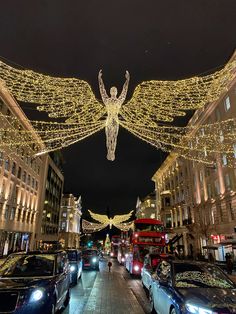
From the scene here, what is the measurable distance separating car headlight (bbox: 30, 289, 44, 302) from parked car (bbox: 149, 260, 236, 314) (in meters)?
3.25

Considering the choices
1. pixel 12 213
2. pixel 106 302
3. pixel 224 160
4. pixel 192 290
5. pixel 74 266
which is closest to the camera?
pixel 192 290

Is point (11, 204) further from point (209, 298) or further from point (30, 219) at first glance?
point (209, 298)

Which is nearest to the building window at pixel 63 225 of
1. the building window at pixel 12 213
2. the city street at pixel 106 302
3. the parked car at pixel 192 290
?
the building window at pixel 12 213

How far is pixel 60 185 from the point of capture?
8006 centimetres

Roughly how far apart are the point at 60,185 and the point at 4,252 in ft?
141

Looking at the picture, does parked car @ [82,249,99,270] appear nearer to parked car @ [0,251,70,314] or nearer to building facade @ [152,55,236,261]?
building facade @ [152,55,236,261]

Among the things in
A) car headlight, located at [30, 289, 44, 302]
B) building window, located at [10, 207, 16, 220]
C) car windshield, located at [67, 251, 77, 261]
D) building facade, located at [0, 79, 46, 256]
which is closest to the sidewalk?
car headlight, located at [30, 289, 44, 302]

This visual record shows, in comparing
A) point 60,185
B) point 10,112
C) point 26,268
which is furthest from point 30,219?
point 26,268

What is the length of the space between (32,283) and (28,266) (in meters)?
1.86

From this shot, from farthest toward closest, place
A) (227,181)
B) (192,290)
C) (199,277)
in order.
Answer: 1. (227,181)
2. (199,277)
3. (192,290)

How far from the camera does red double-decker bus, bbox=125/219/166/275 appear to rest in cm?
2216

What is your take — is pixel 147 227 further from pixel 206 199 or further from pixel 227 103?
pixel 206 199

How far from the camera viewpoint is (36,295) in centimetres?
Result: 666

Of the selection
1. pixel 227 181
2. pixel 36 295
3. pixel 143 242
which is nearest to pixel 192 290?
pixel 36 295
